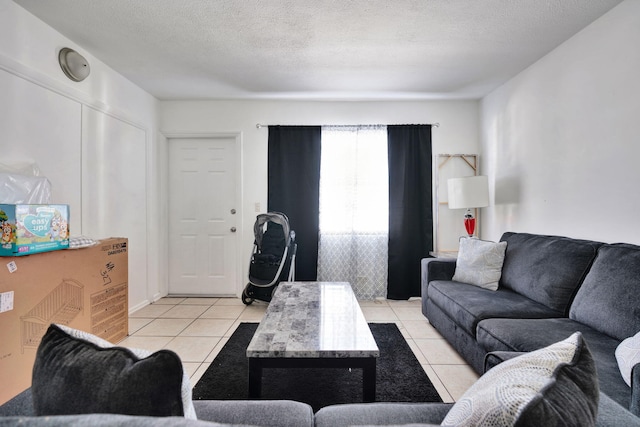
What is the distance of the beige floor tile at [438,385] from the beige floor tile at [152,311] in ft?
9.12

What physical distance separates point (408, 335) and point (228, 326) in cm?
174

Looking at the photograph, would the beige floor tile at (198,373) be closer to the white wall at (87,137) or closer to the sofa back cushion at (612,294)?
the white wall at (87,137)

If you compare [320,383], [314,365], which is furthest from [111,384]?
[320,383]

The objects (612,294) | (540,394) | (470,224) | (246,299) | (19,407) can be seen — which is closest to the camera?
(540,394)

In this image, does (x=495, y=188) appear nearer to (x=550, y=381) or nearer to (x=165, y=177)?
(x=550, y=381)

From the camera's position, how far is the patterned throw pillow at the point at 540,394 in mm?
459

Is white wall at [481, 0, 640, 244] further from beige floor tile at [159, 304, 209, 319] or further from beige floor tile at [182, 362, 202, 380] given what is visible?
beige floor tile at [159, 304, 209, 319]

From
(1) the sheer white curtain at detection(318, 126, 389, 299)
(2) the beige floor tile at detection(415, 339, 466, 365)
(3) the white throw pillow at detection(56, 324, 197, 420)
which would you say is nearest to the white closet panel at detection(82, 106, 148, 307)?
(1) the sheer white curtain at detection(318, 126, 389, 299)

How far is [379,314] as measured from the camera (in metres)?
3.35

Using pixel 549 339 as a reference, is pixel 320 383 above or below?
below

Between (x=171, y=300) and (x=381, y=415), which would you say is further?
(x=171, y=300)

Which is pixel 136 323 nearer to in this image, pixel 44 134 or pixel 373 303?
pixel 44 134

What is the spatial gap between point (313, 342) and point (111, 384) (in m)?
1.14

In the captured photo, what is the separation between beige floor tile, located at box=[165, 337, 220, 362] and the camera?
92.0 inches
